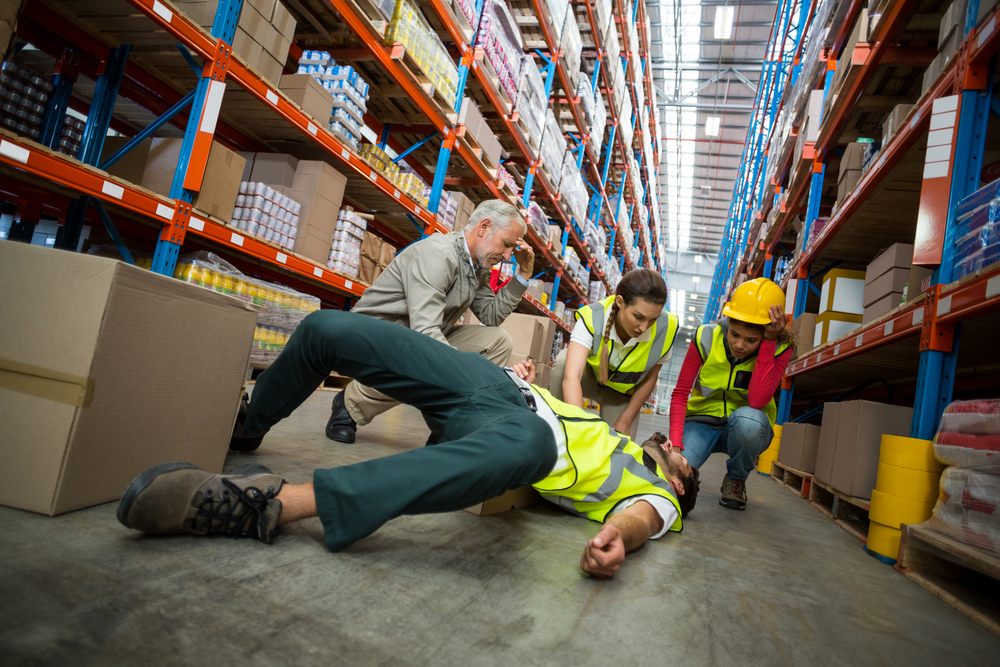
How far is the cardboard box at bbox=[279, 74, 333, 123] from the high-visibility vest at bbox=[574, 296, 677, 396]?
261 cm

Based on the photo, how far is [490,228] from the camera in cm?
292

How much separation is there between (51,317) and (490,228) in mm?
2047

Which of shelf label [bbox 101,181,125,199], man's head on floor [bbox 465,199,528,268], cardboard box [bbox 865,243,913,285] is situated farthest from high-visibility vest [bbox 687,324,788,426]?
shelf label [bbox 101,181,125,199]

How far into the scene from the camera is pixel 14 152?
2.23 meters

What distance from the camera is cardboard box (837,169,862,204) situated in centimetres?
398

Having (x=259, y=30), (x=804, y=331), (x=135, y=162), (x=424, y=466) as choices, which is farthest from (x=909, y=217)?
(x=135, y=162)

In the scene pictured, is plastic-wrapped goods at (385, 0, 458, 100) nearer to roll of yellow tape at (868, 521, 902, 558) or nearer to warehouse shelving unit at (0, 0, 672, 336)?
warehouse shelving unit at (0, 0, 672, 336)

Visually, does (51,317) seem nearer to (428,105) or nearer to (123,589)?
(123,589)

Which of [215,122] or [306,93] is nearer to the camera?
[215,122]

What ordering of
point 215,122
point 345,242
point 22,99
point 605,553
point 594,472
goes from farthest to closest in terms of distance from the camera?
point 345,242, point 22,99, point 215,122, point 594,472, point 605,553

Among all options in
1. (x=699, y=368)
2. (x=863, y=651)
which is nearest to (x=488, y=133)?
(x=699, y=368)

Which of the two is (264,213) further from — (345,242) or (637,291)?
(637,291)

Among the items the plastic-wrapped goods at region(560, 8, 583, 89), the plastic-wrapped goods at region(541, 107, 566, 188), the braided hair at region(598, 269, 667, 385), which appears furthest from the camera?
the plastic-wrapped goods at region(541, 107, 566, 188)

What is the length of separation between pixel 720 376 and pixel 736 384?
10cm
